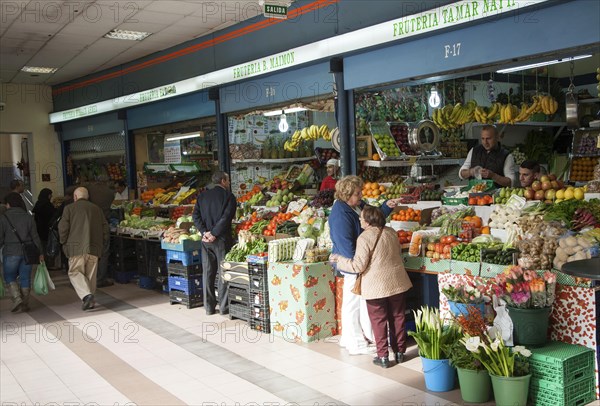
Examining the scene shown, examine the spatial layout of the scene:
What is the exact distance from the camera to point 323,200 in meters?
8.55

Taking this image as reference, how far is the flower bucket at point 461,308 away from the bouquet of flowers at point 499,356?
15.1 inches

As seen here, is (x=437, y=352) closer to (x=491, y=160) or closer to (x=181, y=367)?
(x=181, y=367)

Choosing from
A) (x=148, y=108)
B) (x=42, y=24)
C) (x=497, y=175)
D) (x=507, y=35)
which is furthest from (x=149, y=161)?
(x=507, y=35)

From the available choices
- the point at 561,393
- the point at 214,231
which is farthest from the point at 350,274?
the point at 214,231

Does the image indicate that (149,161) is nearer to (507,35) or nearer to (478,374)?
(507,35)

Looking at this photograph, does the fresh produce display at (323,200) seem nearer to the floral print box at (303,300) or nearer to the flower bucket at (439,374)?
the floral print box at (303,300)

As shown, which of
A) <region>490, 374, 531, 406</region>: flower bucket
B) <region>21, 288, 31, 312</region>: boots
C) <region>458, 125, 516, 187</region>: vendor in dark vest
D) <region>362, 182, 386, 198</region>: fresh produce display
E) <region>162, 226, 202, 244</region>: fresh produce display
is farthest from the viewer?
<region>21, 288, 31, 312</region>: boots

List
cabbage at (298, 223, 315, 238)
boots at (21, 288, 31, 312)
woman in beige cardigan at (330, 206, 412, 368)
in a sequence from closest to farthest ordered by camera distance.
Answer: woman in beige cardigan at (330, 206, 412, 368)
cabbage at (298, 223, 315, 238)
boots at (21, 288, 31, 312)

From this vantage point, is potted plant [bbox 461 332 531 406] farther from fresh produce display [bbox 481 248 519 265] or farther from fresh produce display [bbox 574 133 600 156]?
fresh produce display [bbox 574 133 600 156]

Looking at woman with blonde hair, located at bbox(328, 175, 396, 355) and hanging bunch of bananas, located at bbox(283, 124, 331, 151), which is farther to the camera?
hanging bunch of bananas, located at bbox(283, 124, 331, 151)

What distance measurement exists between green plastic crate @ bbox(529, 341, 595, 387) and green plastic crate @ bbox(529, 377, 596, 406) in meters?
0.03

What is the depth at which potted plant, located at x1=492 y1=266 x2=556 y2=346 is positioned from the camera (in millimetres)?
4598

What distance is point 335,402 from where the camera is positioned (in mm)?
4820

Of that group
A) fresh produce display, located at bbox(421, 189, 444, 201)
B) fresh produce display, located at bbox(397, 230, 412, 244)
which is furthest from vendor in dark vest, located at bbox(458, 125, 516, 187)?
fresh produce display, located at bbox(397, 230, 412, 244)
